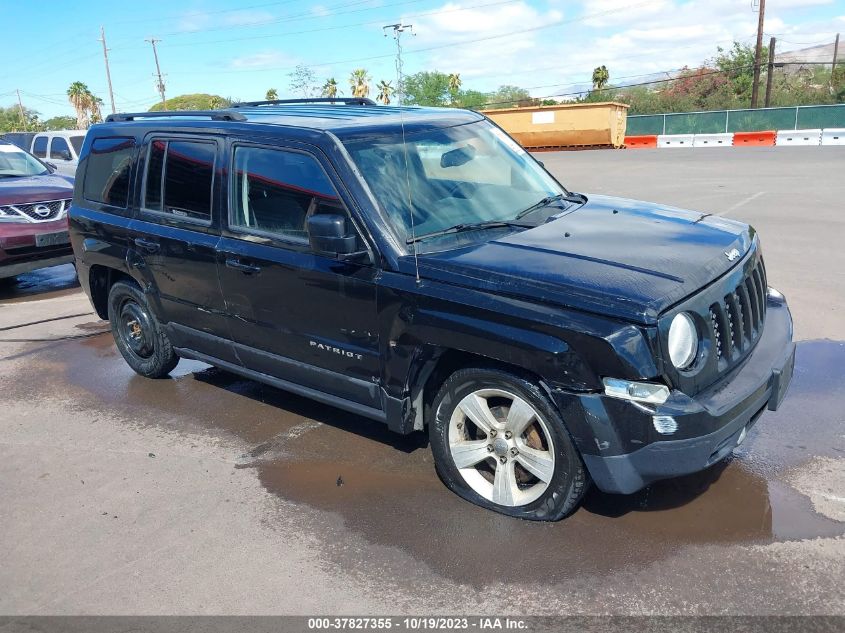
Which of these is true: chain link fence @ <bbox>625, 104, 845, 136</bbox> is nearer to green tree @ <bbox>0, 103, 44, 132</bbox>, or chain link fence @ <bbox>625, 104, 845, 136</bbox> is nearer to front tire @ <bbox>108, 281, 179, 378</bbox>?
front tire @ <bbox>108, 281, 179, 378</bbox>

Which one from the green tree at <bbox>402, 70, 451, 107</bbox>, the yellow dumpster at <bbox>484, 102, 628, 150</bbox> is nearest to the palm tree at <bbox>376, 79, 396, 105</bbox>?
the green tree at <bbox>402, 70, 451, 107</bbox>

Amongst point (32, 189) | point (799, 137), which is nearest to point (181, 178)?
point (32, 189)

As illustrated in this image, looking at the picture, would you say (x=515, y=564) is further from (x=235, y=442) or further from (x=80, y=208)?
(x=80, y=208)

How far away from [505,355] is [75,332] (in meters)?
5.90

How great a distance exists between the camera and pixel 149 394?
581 centimetres

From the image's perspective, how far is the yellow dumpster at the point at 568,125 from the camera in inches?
1297

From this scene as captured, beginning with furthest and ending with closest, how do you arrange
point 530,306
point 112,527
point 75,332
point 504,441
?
point 75,332
point 112,527
point 504,441
point 530,306

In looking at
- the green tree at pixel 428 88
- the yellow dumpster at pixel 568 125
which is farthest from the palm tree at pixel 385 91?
the yellow dumpster at pixel 568 125

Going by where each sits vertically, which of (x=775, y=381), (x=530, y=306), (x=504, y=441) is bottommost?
(x=504, y=441)

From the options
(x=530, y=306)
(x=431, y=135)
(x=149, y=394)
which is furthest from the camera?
(x=149, y=394)

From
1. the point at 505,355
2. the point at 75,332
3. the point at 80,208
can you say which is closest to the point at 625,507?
the point at 505,355

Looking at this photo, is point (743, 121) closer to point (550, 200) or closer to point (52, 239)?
point (52, 239)

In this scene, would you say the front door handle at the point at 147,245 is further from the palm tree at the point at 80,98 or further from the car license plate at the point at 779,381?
the palm tree at the point at 80,98

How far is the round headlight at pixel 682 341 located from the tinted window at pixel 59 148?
17371 millimetres
